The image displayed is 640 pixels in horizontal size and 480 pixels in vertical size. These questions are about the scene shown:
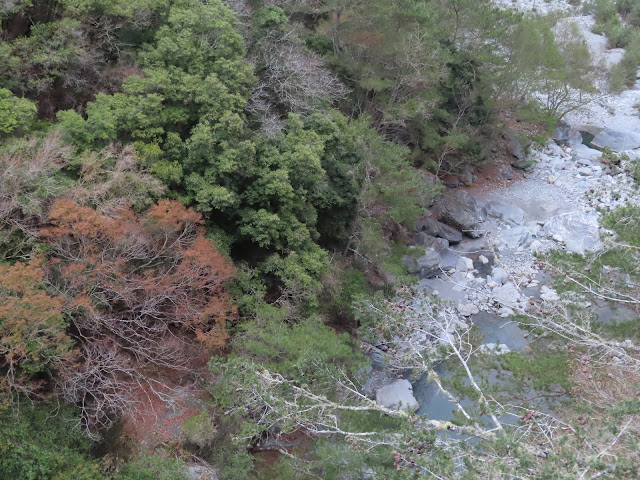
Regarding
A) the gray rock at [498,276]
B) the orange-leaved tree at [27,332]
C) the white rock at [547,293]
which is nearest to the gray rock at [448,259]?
the gray rock at [498,276]

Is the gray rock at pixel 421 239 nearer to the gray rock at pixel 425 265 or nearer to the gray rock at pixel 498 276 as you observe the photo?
the gray rock at pixel 425 265

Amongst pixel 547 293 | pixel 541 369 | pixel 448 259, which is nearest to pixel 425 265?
pixel 448 259

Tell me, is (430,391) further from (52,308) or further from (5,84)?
(5,84)

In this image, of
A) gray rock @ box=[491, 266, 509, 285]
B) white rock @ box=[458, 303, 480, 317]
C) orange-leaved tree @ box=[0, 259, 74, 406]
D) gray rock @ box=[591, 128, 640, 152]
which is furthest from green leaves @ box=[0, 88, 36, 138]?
gray rock @ box=[591, 128, 640, 152]

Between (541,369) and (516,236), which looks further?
(516,236)

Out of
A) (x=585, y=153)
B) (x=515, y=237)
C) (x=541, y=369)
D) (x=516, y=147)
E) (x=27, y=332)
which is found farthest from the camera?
(x=585, y=153)

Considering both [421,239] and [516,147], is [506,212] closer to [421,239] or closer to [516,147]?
[421,239]

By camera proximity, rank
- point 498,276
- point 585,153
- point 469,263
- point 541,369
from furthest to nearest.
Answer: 1. point 585,153
2. point 469,263
3. point 498,276
4. point 541,369
